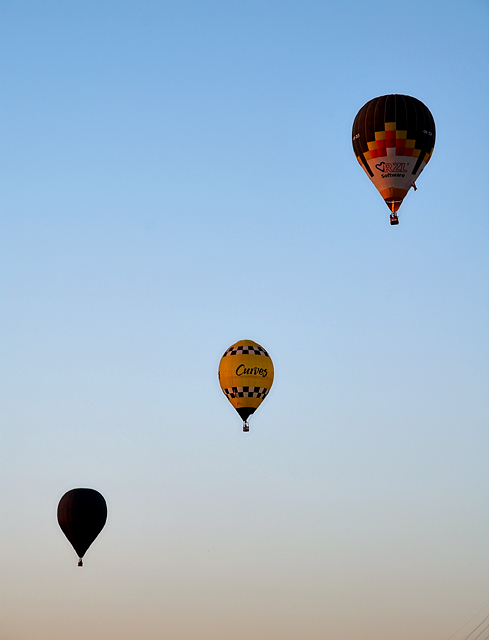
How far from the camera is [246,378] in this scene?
52469mm

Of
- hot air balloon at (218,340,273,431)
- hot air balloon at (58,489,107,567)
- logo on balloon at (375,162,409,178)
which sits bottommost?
hot air balloon at (58,489,107,567)

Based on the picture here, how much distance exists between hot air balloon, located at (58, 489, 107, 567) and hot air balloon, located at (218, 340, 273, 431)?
7.00 meters

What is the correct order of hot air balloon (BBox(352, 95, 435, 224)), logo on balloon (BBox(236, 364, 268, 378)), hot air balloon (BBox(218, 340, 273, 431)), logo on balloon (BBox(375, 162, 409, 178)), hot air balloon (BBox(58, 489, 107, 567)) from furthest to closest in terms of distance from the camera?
logo on balloon (BBox(236, 364, 268, 378))
hot air balloon (BBox(218, 340, 273, 431))
hot air balloon (BBox(58, 489, 107, 567))
logo on balloon (BBox(375, 162, 409, 178))
hot air balloon (BBox(352, 95, 435, 224))

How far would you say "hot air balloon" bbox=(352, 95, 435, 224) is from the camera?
1770 inches

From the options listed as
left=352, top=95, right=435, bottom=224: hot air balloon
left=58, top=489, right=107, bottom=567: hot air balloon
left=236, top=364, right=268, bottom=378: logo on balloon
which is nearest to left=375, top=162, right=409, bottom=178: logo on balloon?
left=352, top=95, right=435, bottom=224: hot air balloon

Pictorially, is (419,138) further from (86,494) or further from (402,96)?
(86,494)

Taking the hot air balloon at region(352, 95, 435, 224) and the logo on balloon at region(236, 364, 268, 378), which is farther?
the logo on balloon at region(236, 364, 268, 378)

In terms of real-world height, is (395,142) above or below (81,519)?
above

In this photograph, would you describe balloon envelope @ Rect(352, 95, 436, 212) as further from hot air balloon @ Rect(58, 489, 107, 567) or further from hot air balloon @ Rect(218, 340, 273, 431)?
hot air balloon @ Rect(58, 489, 107, 567)

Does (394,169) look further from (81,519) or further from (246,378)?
(81,519)

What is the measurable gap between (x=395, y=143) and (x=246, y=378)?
41.5ft

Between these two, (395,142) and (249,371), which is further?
(249,371)

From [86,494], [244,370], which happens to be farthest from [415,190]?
[86,494]

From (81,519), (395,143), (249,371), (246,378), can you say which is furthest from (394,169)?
(81,519)
